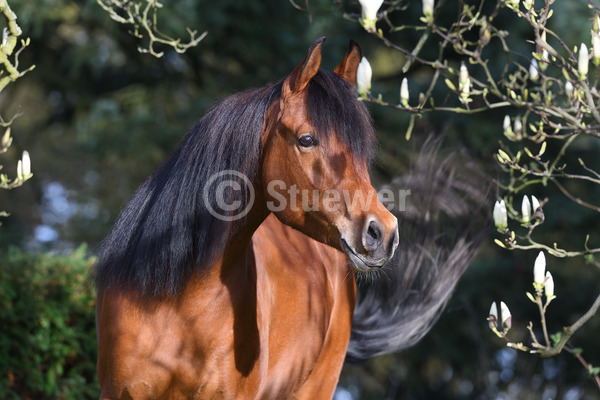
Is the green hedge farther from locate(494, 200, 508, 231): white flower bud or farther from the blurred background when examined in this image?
locate(494, 200, 508, 231): white flower bud

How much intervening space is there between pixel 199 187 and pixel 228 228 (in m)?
0.22

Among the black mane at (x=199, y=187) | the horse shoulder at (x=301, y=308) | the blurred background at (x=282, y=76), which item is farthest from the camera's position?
the blurred background at (x=282, y=76)

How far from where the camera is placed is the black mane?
3.16 metres

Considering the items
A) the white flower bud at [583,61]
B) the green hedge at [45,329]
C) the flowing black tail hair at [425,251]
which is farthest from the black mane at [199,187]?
the flowing black tail hair at [425,251]

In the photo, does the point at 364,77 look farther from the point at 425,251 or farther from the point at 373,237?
the point at 425,251

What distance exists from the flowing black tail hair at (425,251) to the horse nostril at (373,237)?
261cm

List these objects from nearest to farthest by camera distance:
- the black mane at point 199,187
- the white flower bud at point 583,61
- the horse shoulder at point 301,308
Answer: the white flower bud at point 583,61 → the black mane at point 199,187 → the horse shoulder at point 301,308

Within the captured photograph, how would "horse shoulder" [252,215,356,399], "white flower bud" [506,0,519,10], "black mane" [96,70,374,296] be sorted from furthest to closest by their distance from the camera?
1. "horse shoulder" [252,215,356,399]
2. "black mane" [96,70,374,296]
3. "white flower bud" [506,0,519,10]

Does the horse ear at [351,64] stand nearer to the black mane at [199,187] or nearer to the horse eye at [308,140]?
the black mane at [199,187]

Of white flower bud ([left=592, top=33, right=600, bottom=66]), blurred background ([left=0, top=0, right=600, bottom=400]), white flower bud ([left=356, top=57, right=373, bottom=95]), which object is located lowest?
blurred background ([left=0, top=0, right=600, bottom=400])

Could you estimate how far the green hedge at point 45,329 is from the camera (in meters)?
5.17

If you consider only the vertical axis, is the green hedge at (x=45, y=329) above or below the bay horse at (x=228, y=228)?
below

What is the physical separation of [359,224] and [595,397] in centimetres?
1110

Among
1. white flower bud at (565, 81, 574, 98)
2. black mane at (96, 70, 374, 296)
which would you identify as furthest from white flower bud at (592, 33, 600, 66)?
black mane at (96, 70, 374, 296)
